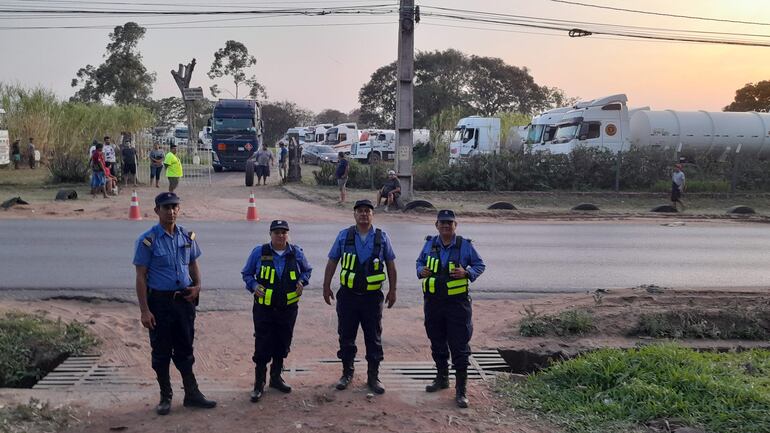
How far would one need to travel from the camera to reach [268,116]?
88000 millimetres

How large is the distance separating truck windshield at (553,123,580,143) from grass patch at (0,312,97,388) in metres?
23.9

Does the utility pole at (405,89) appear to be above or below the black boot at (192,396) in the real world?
above

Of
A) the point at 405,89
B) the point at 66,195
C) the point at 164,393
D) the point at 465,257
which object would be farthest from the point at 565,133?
the point at 164,393

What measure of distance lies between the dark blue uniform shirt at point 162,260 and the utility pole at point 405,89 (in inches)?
591

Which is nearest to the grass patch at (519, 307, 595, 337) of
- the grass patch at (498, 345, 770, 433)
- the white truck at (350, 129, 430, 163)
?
the grass patch at (498, 345, 770, 433)

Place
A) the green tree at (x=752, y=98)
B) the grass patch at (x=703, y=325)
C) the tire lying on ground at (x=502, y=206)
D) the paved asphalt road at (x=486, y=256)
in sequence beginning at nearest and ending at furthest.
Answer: the grass patch at (x=703, y=325) < the paved asphalt road at (x=486, y=256) < the tire lying on ground at (x=502, y=206) < the green tree at (x=752, y=98)

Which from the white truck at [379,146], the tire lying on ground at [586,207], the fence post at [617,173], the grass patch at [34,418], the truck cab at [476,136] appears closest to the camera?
the grass patch at [34,418]

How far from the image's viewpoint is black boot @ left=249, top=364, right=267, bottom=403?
5.38 meters

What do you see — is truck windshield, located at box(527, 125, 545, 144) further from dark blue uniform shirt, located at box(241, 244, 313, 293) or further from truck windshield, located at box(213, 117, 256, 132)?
dark blue uniform shirt, located at box(241, 244, 313, 293)

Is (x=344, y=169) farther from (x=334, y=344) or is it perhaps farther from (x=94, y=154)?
(x=334, y=344)

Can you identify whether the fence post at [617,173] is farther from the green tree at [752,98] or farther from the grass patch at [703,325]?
the green tree at [752,98]

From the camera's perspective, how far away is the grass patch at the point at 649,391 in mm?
4805

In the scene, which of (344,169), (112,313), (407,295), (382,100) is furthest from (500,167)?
(382,100)

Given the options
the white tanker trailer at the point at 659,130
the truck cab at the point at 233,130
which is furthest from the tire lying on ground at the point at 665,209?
the truck cab at the point at 233,130
